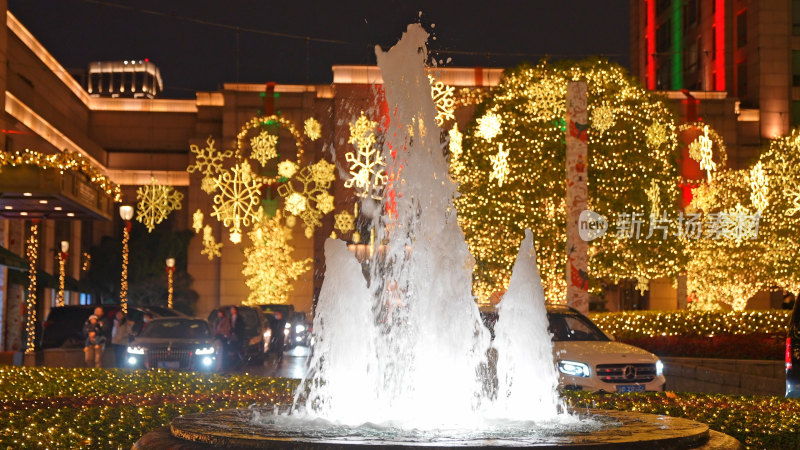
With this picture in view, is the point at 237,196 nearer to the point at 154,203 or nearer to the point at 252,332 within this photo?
the point at 154,203

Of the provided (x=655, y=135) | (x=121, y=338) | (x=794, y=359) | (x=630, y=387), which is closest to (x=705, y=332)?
(x=655, y=135)

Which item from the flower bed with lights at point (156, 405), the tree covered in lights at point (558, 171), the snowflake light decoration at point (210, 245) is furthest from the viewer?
the snowflake light decoration at point (210, 245)

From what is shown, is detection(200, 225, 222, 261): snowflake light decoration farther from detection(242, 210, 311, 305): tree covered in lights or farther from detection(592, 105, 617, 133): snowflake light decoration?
detection(592, 105, 617, 133): snowflake light decoration

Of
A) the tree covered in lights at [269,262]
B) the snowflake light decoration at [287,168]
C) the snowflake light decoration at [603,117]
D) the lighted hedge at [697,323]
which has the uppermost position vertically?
the snowflake light decoration at [287,168]

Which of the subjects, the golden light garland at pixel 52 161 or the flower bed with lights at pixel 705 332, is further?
the flower bed with lights at pixel 705 332

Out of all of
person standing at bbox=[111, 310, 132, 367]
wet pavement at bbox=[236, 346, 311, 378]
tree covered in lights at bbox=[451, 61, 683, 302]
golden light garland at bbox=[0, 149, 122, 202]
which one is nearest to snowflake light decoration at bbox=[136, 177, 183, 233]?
wet pavement at bbox=[236, 346, 311, 378]

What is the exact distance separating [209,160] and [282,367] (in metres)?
30.5

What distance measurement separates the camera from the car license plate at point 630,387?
1545cm

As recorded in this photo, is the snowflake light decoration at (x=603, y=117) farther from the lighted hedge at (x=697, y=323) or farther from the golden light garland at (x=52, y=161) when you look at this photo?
the golden light garland at (x=52, y=161)

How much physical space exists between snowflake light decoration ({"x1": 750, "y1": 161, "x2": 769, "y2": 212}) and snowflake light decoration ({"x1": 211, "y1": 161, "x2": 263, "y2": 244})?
22547mm

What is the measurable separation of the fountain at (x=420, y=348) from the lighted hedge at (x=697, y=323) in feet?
54.9

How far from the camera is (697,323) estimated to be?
29.6 metres

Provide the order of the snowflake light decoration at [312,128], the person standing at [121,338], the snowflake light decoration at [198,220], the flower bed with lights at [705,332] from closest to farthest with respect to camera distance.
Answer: the flower bed with lights at [705,332] < the person standing at [121,338] < the snowflake light decoration at [312,128] < the snowflake light decoration at [198,220]

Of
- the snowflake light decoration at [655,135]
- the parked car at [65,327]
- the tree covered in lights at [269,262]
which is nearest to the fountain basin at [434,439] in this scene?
the parked car at [65,327]
